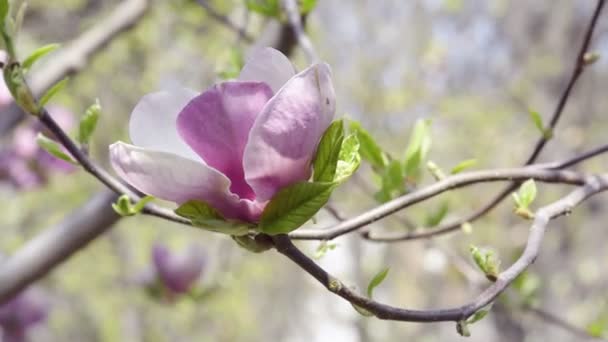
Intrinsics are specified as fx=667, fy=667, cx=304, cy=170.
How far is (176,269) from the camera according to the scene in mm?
1468

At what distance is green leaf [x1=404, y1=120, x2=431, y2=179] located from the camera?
0.64 meters

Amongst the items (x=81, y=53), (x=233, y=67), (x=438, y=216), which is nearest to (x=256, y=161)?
(x=438, y=216)

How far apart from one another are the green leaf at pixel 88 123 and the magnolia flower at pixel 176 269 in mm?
1025

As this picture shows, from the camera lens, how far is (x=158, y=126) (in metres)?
0.39

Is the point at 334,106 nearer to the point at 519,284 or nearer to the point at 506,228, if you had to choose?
the point at 519,284

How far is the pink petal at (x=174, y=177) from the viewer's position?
342 millimetres

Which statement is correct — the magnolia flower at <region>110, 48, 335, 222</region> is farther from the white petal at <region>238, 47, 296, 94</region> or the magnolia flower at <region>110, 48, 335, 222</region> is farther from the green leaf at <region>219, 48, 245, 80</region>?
the green leaf at <region>219, 48, 245, 80</region>

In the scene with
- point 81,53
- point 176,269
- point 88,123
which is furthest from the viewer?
point 176,269

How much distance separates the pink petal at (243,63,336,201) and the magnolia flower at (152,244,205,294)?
1.14 meters

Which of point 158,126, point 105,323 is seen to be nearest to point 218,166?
point 158,126

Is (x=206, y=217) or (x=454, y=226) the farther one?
(x=454, y=226)

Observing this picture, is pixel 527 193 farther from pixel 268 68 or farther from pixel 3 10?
pixel 3 10

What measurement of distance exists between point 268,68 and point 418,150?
0.30m

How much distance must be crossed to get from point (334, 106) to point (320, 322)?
25.5 feet
